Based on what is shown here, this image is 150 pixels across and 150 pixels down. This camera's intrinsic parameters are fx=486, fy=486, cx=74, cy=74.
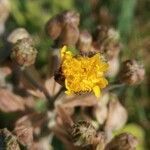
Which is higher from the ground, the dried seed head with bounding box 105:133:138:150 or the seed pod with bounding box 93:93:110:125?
the seed pod with bounding box 93:93:110:125

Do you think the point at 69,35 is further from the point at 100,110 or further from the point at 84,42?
the point at 100,110

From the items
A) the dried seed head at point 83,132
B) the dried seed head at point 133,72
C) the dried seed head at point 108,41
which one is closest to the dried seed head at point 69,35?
the dried seed head at point 108,41

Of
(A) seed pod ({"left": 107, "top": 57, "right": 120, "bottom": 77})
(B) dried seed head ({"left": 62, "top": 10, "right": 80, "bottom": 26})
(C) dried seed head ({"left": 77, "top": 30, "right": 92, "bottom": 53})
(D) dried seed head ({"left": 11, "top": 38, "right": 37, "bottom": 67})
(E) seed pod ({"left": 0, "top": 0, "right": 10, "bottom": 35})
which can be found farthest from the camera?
(E) seed pod ({"left": 0, "top": 0, "right": 10, "bottom": 35})

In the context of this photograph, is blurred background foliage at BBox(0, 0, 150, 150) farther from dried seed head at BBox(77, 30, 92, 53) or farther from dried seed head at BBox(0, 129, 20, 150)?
dried seed head at BBox(0, 129, 20, 150)

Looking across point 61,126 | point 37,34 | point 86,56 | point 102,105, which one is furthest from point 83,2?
point 86,56

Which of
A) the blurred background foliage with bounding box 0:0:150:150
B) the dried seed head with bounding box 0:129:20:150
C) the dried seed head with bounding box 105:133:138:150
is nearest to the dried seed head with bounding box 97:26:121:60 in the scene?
the blurred background foliage with bounding box 0:0:150:150

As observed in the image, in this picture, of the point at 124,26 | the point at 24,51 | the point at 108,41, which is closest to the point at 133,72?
the point at 108,41

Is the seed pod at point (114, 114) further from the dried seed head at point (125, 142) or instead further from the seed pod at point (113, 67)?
the dried seed head at point (125, 142)

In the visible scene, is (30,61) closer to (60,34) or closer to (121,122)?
(60,34)
